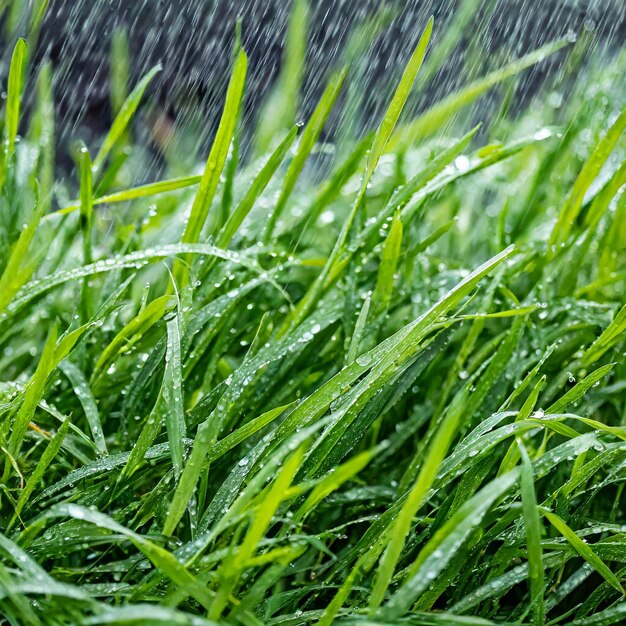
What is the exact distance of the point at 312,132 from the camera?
1.02 m

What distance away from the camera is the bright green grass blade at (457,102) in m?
1.35

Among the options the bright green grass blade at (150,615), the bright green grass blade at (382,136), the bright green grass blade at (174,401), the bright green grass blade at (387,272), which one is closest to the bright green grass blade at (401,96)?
the bright green grass blade at (382,136)

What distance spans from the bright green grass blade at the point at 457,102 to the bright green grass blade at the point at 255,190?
0.41 meters

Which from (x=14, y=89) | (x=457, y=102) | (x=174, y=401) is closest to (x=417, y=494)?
(x=174, y=401)

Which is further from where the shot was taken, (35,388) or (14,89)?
(14,89)

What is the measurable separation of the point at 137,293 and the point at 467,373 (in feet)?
1.96

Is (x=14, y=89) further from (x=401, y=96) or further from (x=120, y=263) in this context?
(x=401, y=96)

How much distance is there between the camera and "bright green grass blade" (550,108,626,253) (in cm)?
105

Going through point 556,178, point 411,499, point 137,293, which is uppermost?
point 556,178

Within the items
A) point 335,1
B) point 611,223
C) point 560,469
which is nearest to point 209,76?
point 335,1

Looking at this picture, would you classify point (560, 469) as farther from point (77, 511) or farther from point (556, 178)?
point (556, 178)

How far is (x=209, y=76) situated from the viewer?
8.96 feet

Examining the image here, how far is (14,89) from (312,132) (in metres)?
0.42

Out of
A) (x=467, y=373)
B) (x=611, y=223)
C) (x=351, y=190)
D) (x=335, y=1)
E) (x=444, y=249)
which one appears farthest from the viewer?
(x=335, y=1)
